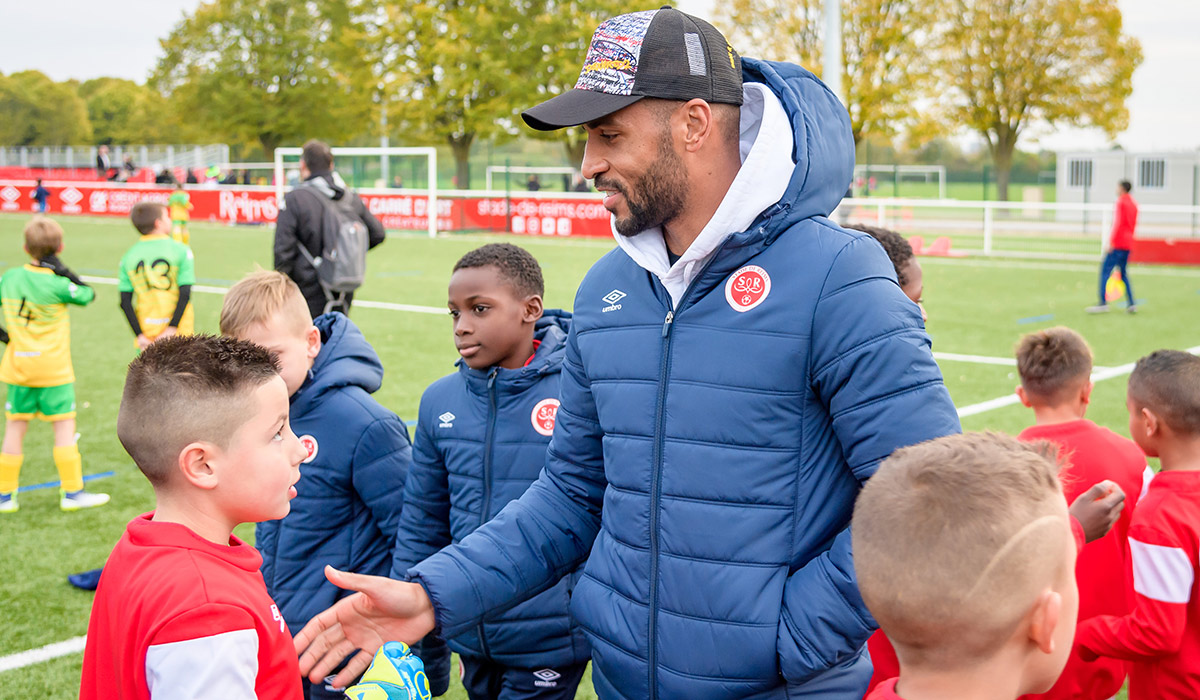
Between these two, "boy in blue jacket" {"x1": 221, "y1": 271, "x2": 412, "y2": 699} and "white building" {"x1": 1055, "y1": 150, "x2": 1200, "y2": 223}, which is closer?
"boy in blue jacket" {"x1": 221, "y1": 271, "x2": 412, "y2": 699}

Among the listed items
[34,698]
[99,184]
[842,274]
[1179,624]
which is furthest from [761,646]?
[99,184]

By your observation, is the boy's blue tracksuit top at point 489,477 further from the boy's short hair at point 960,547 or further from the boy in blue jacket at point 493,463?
the boy's short hair at point 960,547

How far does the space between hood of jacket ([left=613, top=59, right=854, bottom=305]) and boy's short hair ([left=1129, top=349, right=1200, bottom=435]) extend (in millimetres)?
1480

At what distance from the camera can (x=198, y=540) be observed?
217 cm

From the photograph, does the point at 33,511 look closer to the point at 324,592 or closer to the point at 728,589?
the point at 324,592

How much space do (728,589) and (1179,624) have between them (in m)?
1.45

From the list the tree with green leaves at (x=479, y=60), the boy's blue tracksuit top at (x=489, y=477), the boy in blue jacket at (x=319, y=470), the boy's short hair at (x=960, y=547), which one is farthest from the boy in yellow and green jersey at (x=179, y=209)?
the tree with green leaves at (x=479, y=60)

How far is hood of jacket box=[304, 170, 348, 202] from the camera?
9.10 m

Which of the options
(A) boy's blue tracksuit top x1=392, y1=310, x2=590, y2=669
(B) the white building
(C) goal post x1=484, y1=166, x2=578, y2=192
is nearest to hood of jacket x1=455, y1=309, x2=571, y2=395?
(A) boy's blue tracksuit top x1=392, y1=310, x2=590, y2=669

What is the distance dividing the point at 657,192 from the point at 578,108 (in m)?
0.25

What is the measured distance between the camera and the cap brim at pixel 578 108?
88.1 inches

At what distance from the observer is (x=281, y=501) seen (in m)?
2.37

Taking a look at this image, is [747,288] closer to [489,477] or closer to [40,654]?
[489,477]

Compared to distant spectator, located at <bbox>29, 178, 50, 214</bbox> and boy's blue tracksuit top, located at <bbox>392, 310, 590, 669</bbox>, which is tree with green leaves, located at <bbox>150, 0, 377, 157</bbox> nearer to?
distant spectator, located at <bbox>29, 178, 50, 214</bbox>
